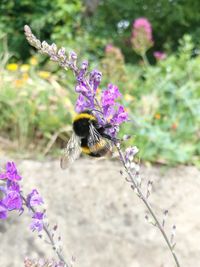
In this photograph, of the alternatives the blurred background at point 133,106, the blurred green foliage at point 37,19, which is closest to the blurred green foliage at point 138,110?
the blurred background at point 133,106

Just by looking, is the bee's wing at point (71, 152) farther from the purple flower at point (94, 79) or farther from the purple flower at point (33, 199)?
the purple flower at point (94, 79)

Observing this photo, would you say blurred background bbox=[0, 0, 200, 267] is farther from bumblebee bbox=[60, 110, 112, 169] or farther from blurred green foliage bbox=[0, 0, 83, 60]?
blurred green foliage bbox=[0, 0, 83, 60]

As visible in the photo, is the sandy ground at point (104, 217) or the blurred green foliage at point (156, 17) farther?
the blurred green foliage at point (156, 17)

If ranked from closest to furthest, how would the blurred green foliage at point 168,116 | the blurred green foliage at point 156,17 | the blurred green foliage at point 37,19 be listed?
the blurred green foliage at point 168,116, the blurred green foliage at point 37,19, the blurred green foliage at point 156,17

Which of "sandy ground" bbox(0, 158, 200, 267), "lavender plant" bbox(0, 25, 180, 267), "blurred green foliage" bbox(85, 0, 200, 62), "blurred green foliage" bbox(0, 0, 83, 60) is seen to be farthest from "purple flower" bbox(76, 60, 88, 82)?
"blurred green foliage" bbox(85, 0, 200, 62)

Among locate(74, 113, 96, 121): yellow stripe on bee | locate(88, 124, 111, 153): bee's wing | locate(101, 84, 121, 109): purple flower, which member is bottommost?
locate(88, 124, 111, 153): bee's wing

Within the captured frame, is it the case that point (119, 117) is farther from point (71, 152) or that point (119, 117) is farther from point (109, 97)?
point (71, 152)

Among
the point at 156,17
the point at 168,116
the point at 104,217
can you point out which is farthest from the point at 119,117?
the point at 156,17
